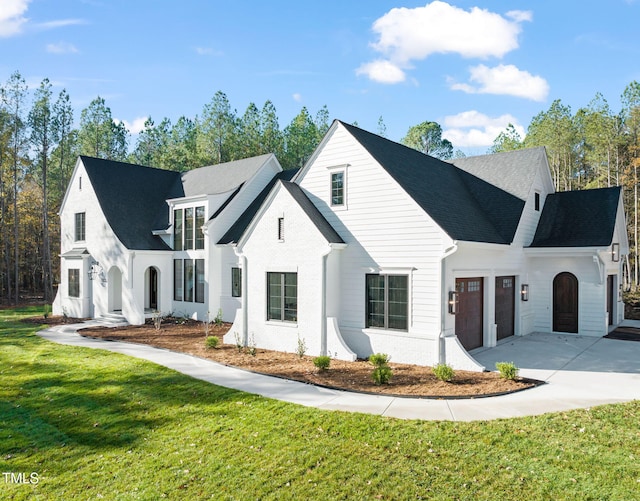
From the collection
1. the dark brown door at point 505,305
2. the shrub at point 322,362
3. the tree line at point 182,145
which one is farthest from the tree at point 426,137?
the shrub at point 322,362

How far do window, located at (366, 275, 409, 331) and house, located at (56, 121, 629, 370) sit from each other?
0.13 ft

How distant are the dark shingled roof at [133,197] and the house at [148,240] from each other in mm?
55

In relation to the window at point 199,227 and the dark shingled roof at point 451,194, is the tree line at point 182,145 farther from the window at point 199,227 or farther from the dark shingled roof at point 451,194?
the dark shingled roof at point 451,194

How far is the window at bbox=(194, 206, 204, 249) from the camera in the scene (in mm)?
21047

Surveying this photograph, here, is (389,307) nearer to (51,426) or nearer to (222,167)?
(51,426)

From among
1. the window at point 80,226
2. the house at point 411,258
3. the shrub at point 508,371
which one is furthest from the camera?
the window at point 80,226

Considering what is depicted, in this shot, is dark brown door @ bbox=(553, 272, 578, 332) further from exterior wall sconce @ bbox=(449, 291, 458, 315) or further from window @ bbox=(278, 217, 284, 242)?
window @ bbox=(278, 217, 284, 242)

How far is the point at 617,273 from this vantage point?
19141 millimetres

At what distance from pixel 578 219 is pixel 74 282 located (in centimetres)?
2469

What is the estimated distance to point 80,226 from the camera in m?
23.8

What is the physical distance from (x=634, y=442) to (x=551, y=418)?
1.25m

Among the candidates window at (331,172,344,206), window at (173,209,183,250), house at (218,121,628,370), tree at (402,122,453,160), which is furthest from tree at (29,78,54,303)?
tree at (402,122,453,160)

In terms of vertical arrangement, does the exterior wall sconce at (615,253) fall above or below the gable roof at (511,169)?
below

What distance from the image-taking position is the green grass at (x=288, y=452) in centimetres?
580
